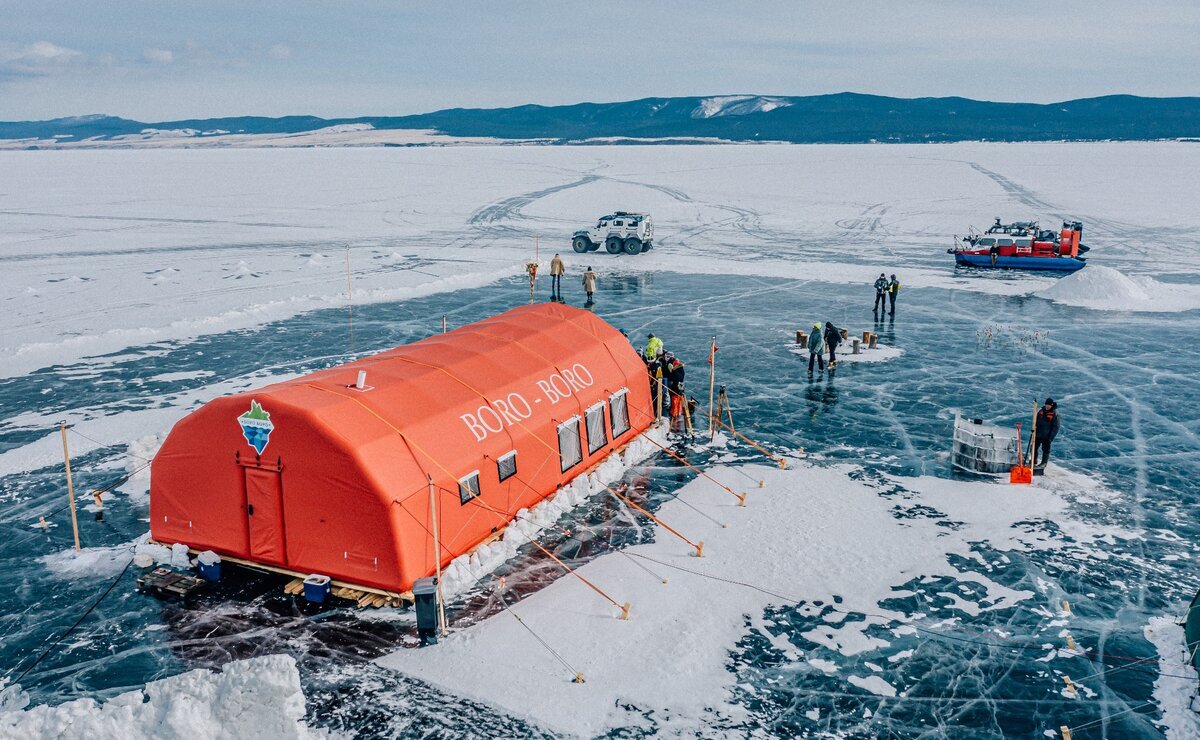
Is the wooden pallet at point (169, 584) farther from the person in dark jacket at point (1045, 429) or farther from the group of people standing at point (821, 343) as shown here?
the group of people standing at point (821, 343)

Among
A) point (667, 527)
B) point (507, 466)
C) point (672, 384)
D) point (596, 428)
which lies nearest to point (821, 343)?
point (672, 384)

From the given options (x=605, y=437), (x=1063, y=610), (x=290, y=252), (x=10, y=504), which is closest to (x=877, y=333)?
(x=605, y=437)

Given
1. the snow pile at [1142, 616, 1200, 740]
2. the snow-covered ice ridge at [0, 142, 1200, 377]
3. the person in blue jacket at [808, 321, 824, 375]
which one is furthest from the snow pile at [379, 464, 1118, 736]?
the snow-covered ice ridge at [0, 142, 1200, 377]

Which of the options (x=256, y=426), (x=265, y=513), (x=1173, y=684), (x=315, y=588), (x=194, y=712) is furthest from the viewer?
(x=265, y=513)

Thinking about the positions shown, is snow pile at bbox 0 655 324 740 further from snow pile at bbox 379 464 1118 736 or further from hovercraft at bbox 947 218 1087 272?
hovercraft at bbox 947 218 1087 272

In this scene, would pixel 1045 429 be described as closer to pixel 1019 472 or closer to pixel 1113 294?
pixel 1019 472

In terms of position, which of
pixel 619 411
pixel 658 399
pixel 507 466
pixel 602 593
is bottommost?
pixel 602 593
